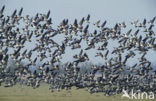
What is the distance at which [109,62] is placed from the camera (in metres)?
66.4

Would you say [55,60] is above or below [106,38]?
below

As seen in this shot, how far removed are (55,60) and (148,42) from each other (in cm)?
1495

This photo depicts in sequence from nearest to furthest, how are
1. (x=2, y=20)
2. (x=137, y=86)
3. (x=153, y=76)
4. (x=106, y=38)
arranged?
1. (x=2, y=20)
2. (x=106, y=38)
3. (x=153, y=76)
4. (x=137, y=86)

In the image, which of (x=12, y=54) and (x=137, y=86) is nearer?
(x=12, y=54)

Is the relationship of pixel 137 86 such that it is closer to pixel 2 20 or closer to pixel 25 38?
pixel 25 38

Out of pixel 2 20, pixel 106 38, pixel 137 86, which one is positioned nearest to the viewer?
pixel 2 20

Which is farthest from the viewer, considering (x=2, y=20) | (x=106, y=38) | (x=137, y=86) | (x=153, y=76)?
(x=137, y=86)

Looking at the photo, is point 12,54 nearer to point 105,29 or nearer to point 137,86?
point 105,29

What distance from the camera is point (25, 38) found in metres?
59.9

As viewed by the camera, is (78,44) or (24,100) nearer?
(78,44)

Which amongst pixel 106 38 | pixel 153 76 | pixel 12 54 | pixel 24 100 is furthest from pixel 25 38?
pixel 153 76

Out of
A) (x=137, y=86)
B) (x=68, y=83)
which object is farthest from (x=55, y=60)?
(x=137, y=86)

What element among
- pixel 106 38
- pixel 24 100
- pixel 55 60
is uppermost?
pixel 106 38

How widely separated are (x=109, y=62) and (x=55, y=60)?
447 inches
